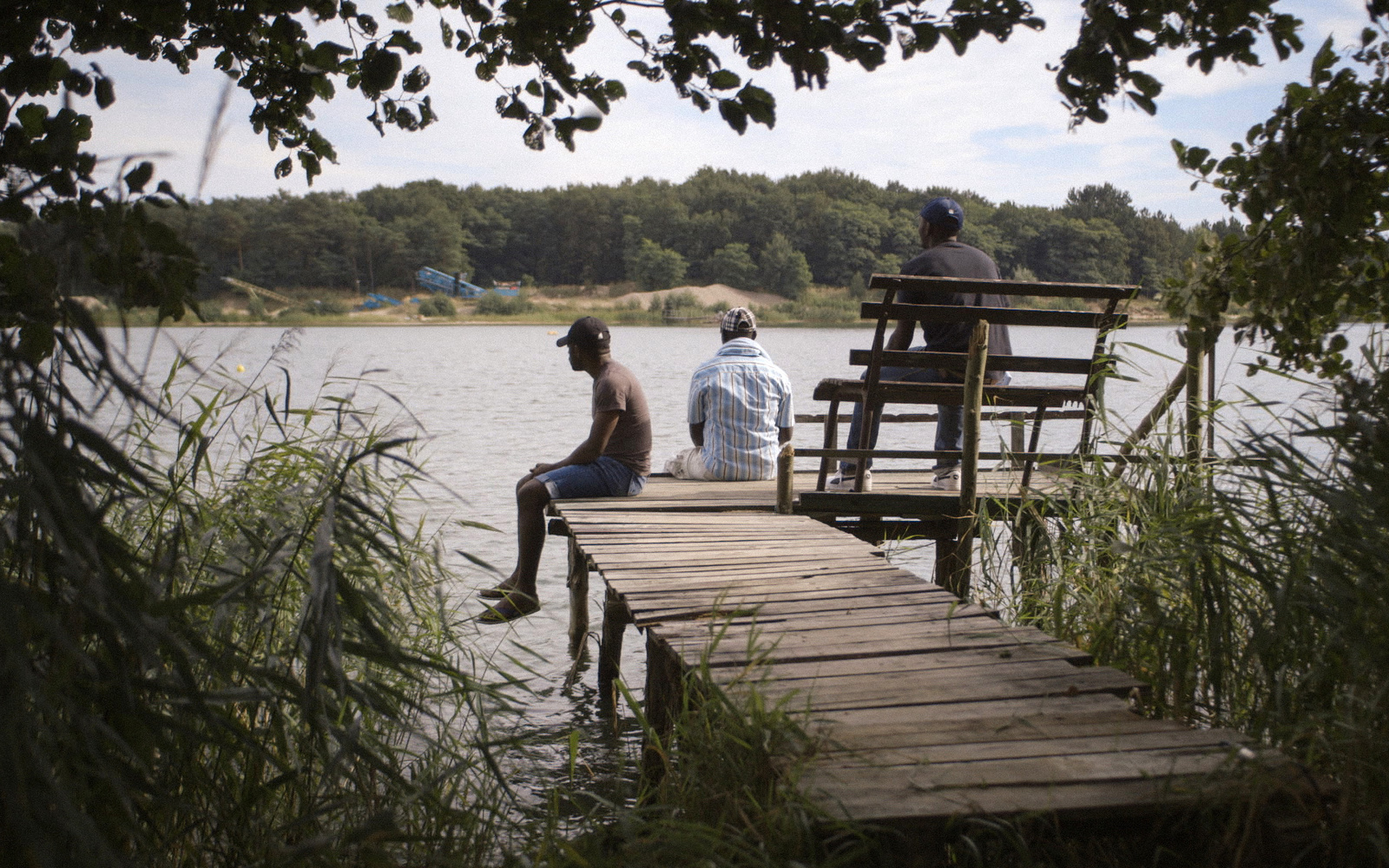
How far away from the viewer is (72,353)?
208 centimetres

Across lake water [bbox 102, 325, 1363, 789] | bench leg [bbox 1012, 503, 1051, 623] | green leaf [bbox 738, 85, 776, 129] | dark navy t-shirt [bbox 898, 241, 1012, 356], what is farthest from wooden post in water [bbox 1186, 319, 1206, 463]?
green leaf [bbox 738, 85, 776, 129]

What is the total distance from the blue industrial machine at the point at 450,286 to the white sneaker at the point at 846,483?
52974 millimetres

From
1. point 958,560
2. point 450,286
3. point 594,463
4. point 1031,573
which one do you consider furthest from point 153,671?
point 450,286

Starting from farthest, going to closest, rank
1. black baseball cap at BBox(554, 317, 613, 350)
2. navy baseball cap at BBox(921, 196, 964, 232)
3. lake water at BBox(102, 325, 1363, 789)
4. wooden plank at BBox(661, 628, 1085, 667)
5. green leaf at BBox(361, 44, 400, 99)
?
navy baseball cap at BBox(921, 196, 964, 232), black baseball cap at BBox(554, 317, 613, 350), lake water at BBox(102, 325, 1363, 789), green leaf at BBox(361, 44, 400, 99), wooden plank at BBox(661, 628, 1085, 667)

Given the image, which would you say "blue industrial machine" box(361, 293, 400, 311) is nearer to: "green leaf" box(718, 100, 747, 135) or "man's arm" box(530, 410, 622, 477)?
"man's arm" box(530, 410, 622, 477)

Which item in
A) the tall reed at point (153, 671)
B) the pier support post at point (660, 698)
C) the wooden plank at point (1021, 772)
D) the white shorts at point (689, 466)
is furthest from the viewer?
the white shorts at point (689, 466)

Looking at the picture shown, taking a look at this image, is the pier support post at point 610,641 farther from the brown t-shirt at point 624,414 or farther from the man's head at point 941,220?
the man's head at point 941,220

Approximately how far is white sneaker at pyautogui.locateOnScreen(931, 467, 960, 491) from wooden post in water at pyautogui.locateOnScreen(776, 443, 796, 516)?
1.13 meters

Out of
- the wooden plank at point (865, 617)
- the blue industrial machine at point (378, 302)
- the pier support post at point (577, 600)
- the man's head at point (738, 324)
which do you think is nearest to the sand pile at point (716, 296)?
the blue industrial machine at point (378, 302)

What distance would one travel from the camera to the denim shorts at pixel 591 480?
680cm

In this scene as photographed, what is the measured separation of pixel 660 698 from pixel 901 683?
1.28 metres

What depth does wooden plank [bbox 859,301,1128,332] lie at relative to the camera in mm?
5707

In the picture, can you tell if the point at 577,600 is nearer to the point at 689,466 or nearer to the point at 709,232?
the point at 689,466

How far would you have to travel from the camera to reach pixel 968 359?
5.64 meters
